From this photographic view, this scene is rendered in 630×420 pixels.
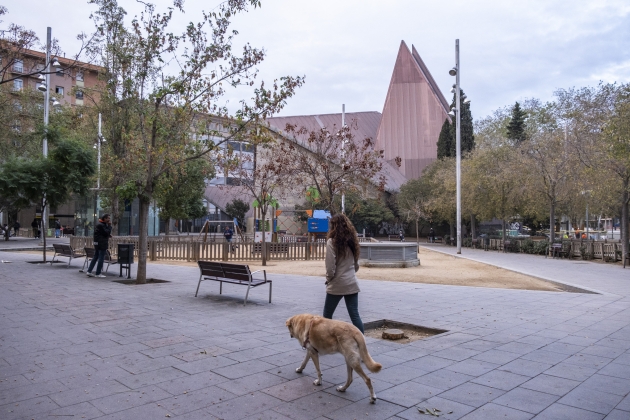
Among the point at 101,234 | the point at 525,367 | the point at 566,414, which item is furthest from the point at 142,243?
the point at 566,414

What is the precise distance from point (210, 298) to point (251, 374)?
5.11 metres

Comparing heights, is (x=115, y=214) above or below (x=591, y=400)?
above

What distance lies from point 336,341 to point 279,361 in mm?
1301

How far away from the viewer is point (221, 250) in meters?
19.9

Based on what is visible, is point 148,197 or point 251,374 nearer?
point 251,374

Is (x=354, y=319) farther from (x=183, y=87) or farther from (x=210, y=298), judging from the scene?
(x=183, y=87)

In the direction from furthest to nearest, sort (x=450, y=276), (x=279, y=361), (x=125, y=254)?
1. (x=450, y=276)
2. (x=125, y=254)
3. (x=279, y=361)

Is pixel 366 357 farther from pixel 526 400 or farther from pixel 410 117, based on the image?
pixel 410 117

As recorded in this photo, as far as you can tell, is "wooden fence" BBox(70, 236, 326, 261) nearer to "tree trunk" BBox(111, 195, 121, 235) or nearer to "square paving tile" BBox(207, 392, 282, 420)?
"tree trunk" BBox(111, 195, 121, 235)

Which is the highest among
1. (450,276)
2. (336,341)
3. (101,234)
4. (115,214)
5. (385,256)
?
(115,214)

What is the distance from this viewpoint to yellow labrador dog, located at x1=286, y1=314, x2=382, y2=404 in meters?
3.99

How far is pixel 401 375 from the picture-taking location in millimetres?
4762

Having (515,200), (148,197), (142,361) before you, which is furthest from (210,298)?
(515,200)

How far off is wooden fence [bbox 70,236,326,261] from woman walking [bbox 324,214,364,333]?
46.9 feet
